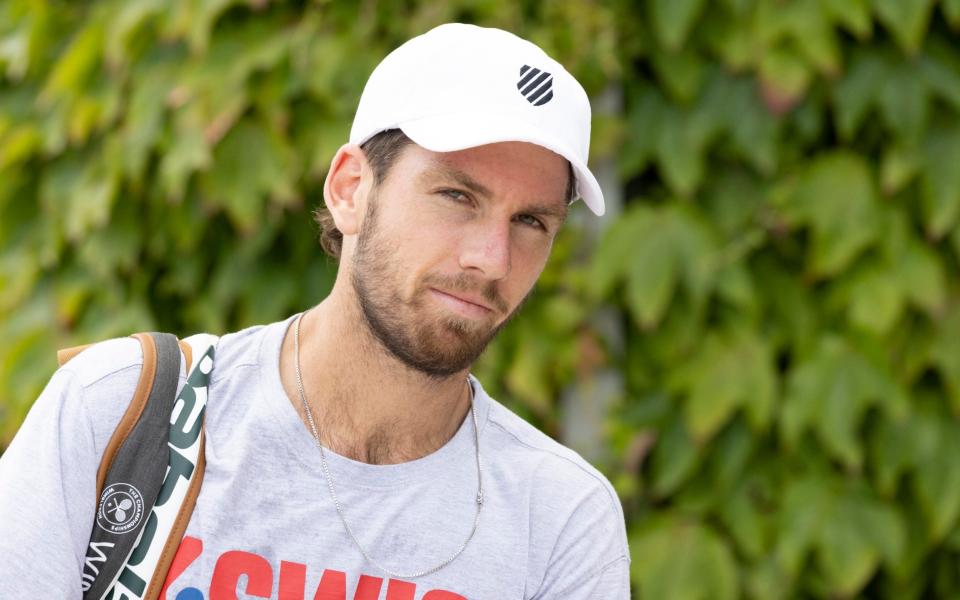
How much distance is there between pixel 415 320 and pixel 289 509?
328 millimetres

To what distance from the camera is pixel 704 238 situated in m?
2.82

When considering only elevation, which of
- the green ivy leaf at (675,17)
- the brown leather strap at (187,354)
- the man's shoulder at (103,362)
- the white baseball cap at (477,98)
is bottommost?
the brown leather strap at (187,354)

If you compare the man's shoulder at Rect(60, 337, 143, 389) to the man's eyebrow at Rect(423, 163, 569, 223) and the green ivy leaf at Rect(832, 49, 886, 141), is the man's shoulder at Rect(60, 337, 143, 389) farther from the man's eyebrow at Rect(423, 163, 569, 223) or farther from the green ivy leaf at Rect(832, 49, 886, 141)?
the green ivy leaf at Rect(832, 49, 886, 141)

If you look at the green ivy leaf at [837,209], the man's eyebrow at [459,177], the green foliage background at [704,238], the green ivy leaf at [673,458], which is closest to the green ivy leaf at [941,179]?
the green foliage background at [704,238]

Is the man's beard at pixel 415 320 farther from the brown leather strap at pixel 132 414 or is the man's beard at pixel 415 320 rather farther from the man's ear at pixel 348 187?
the brown leather strap at pixel 132 414

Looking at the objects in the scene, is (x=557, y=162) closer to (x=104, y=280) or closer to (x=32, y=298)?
(x=104, y=280)

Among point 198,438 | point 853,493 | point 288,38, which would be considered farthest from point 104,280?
point 853,493

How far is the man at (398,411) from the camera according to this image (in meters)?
1.67

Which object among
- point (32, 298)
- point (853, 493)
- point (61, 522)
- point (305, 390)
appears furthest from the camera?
point (32, 298)

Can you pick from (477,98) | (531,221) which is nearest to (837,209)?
(531,221)

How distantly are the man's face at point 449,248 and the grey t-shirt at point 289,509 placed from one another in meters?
0.19

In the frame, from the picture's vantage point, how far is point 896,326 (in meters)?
2.80

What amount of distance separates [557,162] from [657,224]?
106cm

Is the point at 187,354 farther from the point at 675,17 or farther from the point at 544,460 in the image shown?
the point at 675,17
